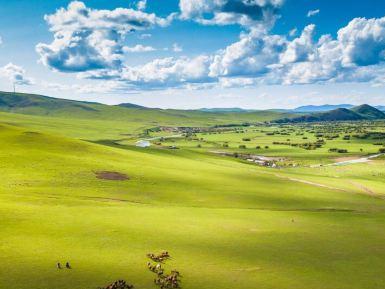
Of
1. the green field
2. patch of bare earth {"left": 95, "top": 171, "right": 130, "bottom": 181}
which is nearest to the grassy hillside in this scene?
the green field

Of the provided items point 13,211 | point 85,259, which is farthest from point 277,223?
point 13,211

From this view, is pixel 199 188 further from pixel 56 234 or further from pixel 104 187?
pixel 56 234

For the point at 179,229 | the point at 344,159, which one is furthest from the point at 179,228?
the point at 344,159

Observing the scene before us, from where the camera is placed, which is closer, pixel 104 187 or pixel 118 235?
pixel 118 235

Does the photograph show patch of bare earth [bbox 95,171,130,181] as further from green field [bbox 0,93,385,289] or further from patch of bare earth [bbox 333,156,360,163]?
patch of bare earth [bbox 333,156,360,163]

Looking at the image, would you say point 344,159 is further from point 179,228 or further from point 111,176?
point 179,228

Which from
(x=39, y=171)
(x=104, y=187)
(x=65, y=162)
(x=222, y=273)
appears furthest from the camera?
(x=65, y=162)

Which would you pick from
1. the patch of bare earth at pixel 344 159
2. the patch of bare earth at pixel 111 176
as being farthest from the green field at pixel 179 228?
the patch of bare earth at pixel 344 159
